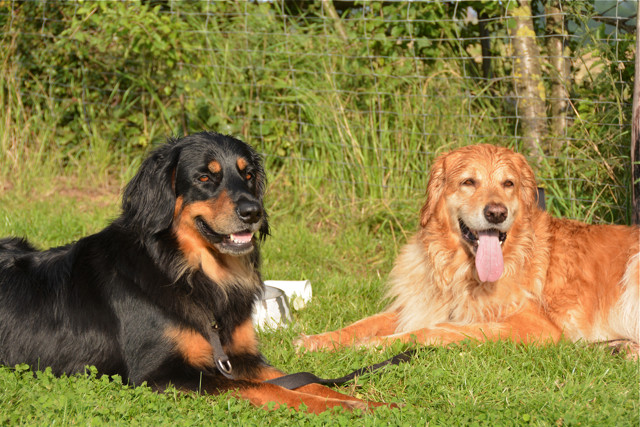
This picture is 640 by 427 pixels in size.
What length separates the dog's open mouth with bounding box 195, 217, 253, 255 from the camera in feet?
12.1

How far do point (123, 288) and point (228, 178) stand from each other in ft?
2.62

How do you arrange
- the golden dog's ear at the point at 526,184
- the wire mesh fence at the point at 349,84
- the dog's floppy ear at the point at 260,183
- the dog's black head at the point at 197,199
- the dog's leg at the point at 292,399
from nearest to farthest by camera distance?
1. the dog's leg at the point at 292,399
2. the dog's black head at the point at 197,199
3. the dog's floppy ear at the point at 260,183
4. the golden dog's ear at the point at 526,184
5. the wire mesh fence at the point at 349,84

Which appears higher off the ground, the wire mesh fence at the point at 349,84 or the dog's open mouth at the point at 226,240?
the wire mesh fence at the point at 349,84

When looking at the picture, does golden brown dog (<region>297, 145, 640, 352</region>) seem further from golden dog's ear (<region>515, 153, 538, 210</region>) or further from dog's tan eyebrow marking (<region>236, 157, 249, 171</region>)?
dog's tan eyebrow marking (<region>236, 157, 249, 171</region>)

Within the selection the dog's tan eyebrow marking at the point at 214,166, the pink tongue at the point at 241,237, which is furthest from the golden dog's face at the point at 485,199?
the dog's tan eyebrow marking at the point at 214,166

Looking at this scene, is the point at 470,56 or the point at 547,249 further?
the point at 470,56

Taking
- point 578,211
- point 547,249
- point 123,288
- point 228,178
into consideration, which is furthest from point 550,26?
point 123,288

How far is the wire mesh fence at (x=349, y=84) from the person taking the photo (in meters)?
5.94

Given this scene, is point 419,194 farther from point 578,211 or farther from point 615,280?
point 615,280

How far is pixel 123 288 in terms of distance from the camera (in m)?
3.69

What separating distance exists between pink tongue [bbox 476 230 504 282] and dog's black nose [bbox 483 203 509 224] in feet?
0.55

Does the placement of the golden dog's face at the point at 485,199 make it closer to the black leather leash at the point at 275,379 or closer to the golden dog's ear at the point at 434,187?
the golden dog's ear at the point at 434,187

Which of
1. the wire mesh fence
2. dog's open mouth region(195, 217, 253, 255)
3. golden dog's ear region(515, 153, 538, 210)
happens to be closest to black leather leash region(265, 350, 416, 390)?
dog's open mouth region(195, 217, 253, 255)

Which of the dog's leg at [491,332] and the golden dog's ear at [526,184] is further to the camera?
the golden dog's ear at [526,184]
